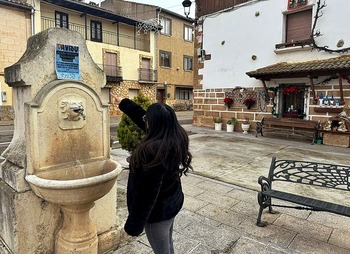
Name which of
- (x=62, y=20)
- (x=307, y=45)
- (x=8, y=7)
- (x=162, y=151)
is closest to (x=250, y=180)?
(x=162, y=151)

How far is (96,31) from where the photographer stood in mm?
19859

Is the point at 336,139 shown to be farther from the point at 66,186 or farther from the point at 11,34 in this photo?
the point at 11,34

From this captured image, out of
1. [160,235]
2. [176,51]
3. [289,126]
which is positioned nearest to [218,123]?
[289,126]

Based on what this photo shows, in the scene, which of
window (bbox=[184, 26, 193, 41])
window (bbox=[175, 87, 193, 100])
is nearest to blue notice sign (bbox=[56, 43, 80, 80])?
window (bbox=[175, 87, 193, 100])

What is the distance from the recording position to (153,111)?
1594 millimetres

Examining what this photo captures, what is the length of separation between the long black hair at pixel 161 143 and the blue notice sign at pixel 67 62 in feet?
3.34

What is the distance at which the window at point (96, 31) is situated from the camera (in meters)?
19.6

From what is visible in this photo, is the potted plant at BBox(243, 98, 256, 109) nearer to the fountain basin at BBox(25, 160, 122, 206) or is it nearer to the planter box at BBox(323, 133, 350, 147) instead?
the planter box at BBox(323, 133, 350, 147)

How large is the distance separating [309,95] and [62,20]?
1684 cm

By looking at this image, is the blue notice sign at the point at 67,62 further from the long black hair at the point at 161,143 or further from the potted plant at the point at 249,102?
the potted plant at the point at 249,102

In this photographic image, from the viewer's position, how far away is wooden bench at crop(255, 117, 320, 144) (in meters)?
8.53

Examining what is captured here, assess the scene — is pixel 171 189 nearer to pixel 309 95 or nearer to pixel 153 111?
pixel 153 111

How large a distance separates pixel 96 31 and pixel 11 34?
6433 mm

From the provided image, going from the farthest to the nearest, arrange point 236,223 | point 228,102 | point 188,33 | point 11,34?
point 188,33
point 11,34
point 228,102
point 236,223
